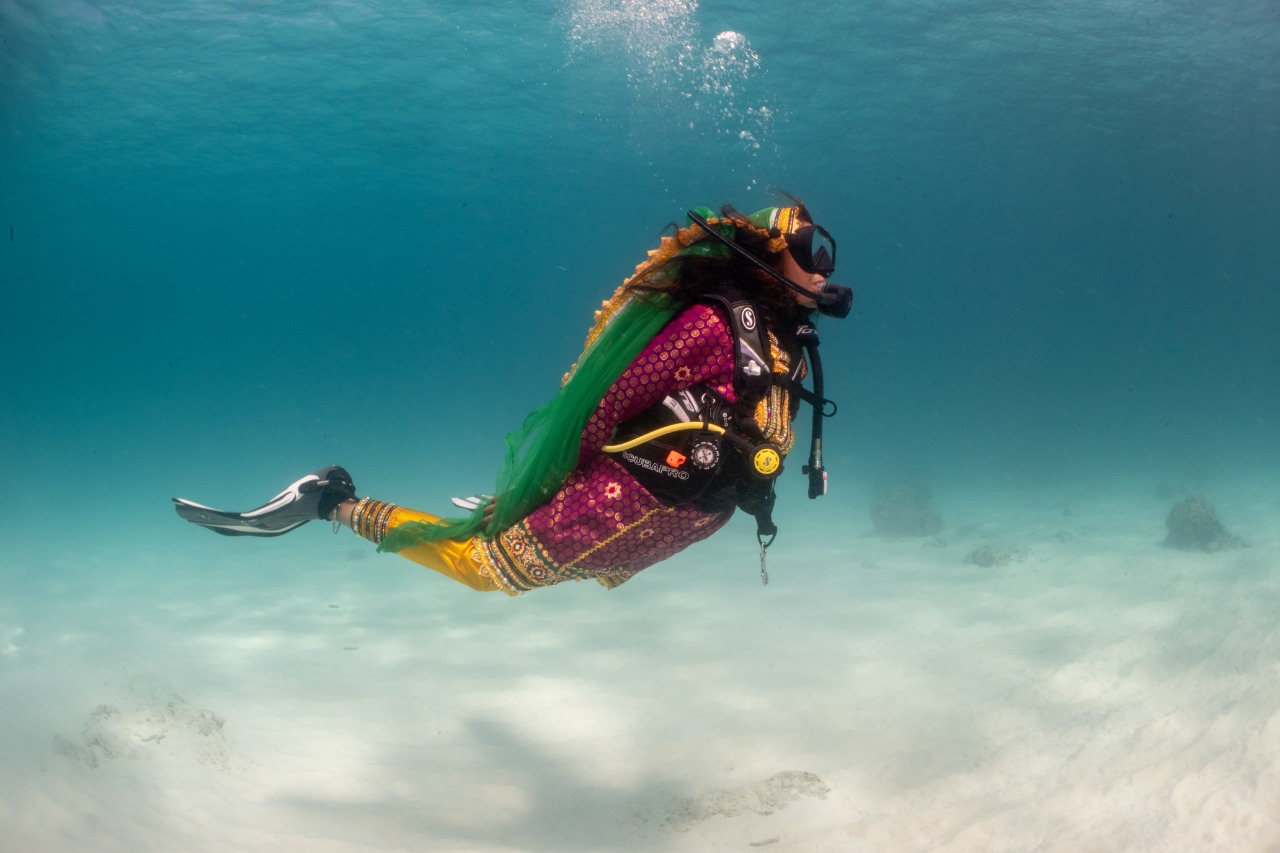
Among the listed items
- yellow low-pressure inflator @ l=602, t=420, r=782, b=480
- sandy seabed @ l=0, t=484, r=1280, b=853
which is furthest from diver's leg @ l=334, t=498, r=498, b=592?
sandy seabed @ l=0, t=484, r=1280, b=853

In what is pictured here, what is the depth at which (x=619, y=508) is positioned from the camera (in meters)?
2.95

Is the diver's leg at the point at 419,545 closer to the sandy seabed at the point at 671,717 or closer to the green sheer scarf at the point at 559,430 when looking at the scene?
the green sheer scarf at the point at 559,430

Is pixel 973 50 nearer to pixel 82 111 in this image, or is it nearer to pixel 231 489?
pixel 82 111

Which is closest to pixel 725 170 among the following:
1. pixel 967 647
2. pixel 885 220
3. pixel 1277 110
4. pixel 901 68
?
pixel 901 68

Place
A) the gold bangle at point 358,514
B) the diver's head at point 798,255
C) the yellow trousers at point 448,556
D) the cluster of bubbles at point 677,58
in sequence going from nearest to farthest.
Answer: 1. the diver's head at point 798,255
2. the yellow trousers at point 448,556
3. the gold bangle at point 358,514
4. the cluster of bubbles at point 677,58


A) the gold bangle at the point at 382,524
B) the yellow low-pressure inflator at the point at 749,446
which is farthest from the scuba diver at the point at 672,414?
the gold bangle at the point at 382,524

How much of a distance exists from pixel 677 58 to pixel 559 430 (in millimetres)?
23158

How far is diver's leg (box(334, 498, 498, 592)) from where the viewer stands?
3338 mm

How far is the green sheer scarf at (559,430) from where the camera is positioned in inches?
115

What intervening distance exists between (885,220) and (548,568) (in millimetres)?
47297

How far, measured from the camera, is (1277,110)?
2709cm

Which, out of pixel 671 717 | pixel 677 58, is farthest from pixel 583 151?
pixel 671 717

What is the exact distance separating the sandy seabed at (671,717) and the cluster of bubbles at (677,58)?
17.0 metres

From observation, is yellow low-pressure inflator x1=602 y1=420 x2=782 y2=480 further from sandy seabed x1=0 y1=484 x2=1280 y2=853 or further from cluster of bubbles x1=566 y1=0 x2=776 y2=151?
cluster of bubbles x1=566 y1=0 x2=776 y2=151
